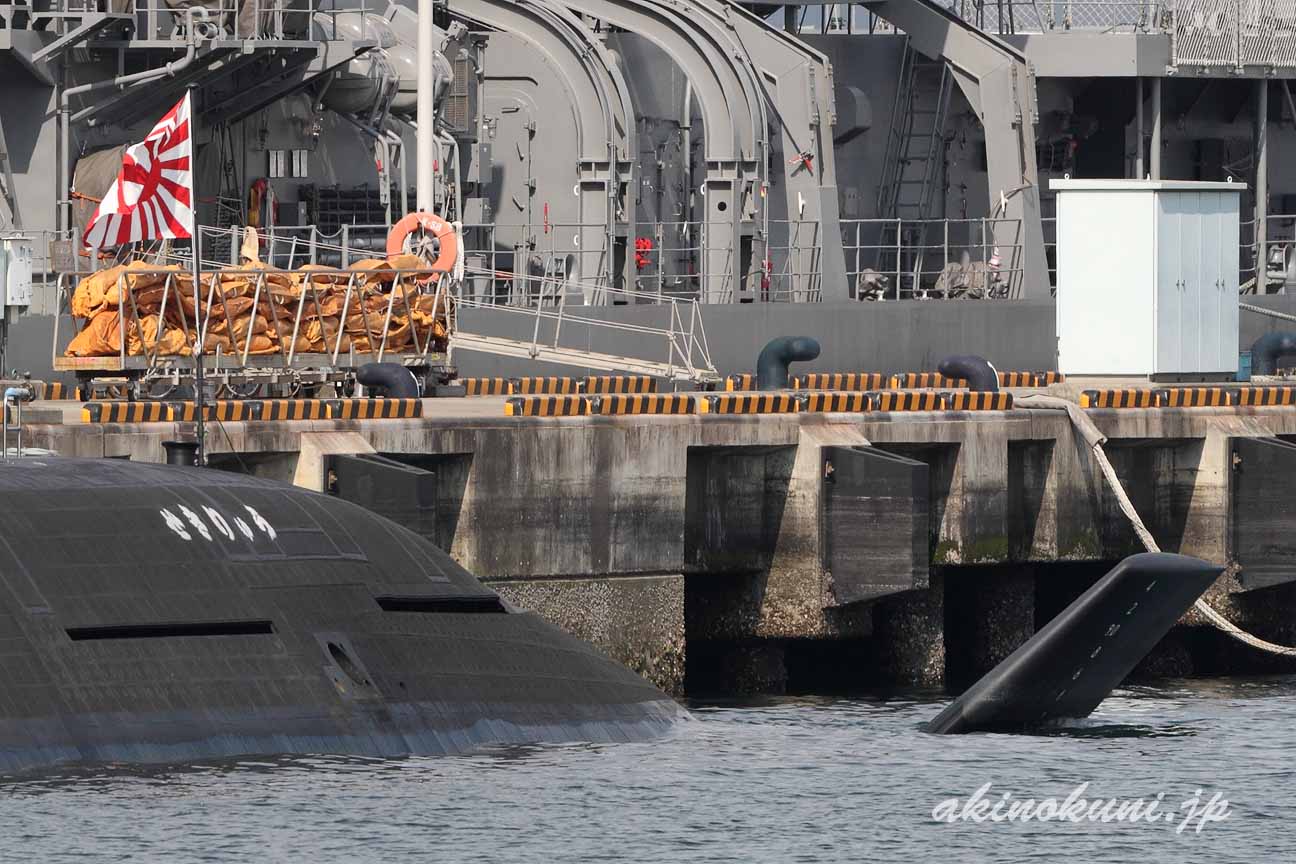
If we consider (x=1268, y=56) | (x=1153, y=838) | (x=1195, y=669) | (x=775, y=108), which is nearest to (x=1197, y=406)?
(x=1195, y=669)

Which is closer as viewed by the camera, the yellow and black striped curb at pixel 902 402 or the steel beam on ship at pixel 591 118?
the yellow and black striped curb at pixel 902 402

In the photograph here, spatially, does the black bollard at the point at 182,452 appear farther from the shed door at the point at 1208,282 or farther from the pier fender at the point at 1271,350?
the pier fender at the point at 1271,350

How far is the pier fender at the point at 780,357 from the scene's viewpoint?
40.4 metres

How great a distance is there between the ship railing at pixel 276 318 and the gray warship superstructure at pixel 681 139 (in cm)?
662

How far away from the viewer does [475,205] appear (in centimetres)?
5619

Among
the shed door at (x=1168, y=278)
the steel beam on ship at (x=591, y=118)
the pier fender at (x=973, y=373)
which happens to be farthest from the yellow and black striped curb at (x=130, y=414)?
the steel beam on ship at (x=591, y=118)

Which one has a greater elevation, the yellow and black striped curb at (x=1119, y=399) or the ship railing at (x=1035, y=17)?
the ship railing at (x=1035, y=17)

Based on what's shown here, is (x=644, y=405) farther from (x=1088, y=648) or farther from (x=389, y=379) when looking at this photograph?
(x=1088, y=648)

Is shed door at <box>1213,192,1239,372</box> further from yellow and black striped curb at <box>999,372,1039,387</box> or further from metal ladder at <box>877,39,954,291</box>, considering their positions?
metal ladder at <box>877,39,954,291</box>

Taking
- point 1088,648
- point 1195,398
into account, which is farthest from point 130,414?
point 1195,398

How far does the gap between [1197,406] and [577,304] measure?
825 inches

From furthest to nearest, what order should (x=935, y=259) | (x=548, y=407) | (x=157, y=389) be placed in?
1. (x=935, y=259)
2. (x=157, y=389)
3. (x=548, y=407)

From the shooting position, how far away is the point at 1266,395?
36438 millimetres

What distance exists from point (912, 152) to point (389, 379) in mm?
32948
